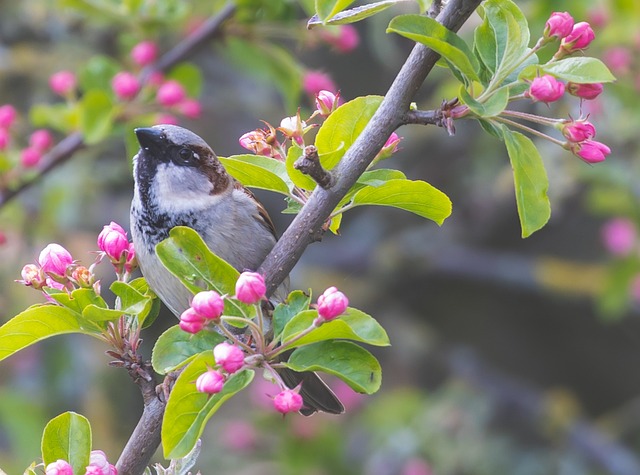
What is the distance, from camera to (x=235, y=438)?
5.02 metres

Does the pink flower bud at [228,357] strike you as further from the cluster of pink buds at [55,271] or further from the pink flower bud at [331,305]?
the cluster of pink buds at [55,271]

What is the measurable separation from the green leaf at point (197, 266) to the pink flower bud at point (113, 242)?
0.66 feet

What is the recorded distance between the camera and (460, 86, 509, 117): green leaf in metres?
1.78

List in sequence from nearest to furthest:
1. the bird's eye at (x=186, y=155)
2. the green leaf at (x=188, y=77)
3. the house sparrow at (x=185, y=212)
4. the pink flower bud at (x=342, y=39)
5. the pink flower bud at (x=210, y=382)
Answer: the pink flower bud at (x=210, y=382)
the house sparrow at (x=185, y=212)
the bird's eye at (x=186, y=155)
the pink flower bud at (x=342, y=39)
the green leaf at (x=188, y=77)

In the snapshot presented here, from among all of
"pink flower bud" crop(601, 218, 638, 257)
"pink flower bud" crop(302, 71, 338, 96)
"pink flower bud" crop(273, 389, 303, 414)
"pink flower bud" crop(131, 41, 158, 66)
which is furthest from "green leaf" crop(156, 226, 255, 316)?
"pink flower bud" crop(601, 218, 638, 257)

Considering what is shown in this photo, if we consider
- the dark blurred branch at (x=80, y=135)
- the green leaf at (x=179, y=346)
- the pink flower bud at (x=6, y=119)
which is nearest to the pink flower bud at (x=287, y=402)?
the green leaf at (x=179, y=346)

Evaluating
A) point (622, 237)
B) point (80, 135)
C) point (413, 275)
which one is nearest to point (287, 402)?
point (80, 135)

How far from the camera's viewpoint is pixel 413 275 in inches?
235

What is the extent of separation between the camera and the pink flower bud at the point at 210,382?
1.64 metres

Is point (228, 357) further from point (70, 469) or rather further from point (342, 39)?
point (342, 39)

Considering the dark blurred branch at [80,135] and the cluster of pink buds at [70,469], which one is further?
the dark blurred branch at [80,135]

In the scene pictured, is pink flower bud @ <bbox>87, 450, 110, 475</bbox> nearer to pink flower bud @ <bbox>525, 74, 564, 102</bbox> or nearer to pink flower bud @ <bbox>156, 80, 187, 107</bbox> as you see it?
pink flower bud @ <bbox>525, 74, 564, 102</bbox>

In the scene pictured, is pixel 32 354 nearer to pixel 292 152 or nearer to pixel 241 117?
pixel 241 117

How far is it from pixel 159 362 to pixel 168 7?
2.03m
